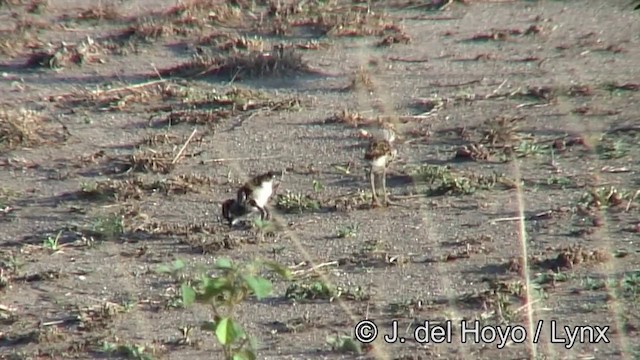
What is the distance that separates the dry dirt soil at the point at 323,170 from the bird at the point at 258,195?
0.52 ft

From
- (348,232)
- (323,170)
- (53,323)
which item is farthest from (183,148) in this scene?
(53,323)

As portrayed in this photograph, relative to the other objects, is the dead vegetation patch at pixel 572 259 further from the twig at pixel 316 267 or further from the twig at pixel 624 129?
the twig at pixel 624 129

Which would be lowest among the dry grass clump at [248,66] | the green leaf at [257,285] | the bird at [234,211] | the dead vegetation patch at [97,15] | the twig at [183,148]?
the green leaf at [257,285]

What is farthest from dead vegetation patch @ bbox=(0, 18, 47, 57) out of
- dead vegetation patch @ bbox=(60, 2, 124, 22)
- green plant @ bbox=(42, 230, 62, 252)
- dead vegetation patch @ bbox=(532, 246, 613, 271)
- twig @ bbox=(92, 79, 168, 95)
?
dead vegetation patch @ bbox=(532, 246, 613, 271)

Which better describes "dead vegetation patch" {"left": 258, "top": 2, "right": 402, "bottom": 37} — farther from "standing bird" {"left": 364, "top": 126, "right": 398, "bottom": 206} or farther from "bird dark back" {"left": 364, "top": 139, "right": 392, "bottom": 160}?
"bird dark back" {"left": 364, "top": 139, "right": 392, "bottom": 160}

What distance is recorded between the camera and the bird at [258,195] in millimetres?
9109

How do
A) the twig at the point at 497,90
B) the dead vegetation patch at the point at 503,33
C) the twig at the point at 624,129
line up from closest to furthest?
the twig at the point at 624,129, the twig at the point at 497,90, the dead vegetation patch at the point at 503,33

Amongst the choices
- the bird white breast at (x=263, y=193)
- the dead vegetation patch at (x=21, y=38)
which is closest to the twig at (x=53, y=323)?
the bird white breast at (x=263, y=193)

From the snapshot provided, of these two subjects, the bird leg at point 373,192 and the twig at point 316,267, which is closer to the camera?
the twig at point 316,267

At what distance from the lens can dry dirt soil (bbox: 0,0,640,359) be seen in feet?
25.0

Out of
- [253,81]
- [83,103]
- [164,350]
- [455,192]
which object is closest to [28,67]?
[83,103]

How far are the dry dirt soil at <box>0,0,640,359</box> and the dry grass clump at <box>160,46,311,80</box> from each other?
0.02 m

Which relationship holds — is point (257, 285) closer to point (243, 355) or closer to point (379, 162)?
point (243, 355)

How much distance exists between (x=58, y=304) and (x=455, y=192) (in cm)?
284
